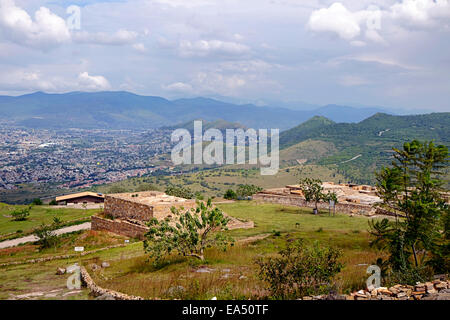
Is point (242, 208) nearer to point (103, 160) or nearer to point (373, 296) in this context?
point (373, 296)

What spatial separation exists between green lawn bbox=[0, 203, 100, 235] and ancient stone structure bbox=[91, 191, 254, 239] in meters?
9.01

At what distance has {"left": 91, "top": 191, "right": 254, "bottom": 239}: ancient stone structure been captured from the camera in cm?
2491

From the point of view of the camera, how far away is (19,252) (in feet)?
80.4

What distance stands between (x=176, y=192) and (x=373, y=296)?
38.4m

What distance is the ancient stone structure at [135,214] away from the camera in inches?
981

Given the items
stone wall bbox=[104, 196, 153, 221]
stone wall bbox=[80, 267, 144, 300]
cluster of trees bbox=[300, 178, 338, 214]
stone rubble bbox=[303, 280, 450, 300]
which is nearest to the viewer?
stone rubble bbox=[303, 280, 450, 300]

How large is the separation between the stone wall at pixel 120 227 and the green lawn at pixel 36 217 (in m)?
8.15

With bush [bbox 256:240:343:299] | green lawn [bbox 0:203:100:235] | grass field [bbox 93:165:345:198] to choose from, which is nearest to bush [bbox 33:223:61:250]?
green lawn [bbox 0:203:100:235]

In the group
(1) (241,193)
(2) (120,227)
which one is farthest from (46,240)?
(1) (241,193)

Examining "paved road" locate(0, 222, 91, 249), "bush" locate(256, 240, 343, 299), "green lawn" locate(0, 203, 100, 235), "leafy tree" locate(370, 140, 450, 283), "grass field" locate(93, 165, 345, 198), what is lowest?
"grass field" locate(93, 165, 345, 198)

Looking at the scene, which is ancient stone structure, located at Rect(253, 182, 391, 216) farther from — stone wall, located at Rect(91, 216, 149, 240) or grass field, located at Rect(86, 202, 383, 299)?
stone wall, located at Rect(91, 216, 149, 240)
